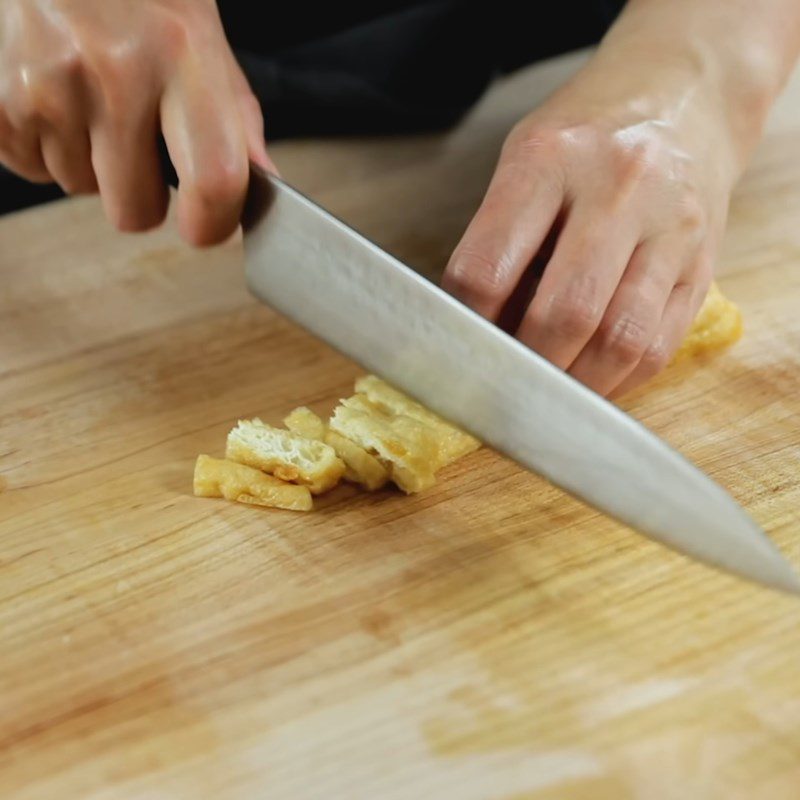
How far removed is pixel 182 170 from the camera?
1.45 metres

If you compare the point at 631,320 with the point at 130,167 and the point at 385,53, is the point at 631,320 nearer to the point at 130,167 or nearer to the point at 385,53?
the point at 130,167

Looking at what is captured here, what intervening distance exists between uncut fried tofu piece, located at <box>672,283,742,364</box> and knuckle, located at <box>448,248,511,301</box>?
0.33 meters

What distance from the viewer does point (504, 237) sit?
4.69 feet

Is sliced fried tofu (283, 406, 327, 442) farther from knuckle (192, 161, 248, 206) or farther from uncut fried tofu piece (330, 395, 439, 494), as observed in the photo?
knuckle (192, 161, 248, 206)

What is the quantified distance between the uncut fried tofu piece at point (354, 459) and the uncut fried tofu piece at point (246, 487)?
0.06 meters

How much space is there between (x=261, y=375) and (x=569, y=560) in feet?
1.81

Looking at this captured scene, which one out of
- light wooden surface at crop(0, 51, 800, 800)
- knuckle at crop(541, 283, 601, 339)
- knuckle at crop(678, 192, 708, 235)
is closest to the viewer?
light wooden surface at crop(0, 51, 800, 800)

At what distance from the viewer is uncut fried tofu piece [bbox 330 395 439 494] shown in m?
1.44

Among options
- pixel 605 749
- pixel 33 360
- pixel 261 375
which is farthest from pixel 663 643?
pixel 33 360

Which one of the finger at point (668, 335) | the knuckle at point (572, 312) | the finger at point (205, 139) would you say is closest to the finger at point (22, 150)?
the finger at point (205, 139)

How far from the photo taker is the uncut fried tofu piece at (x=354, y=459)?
57.5 inches

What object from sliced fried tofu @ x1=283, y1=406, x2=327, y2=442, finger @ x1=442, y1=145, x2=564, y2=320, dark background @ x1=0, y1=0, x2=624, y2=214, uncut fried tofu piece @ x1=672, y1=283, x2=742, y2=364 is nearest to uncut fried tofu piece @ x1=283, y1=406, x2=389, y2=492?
sliced fried tofu @ x1=283, y1=406, x2=327, y2=442

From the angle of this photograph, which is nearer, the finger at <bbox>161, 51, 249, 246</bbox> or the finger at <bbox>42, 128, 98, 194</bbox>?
the finger at <bbox>161, 51, 249, 246</bbox>

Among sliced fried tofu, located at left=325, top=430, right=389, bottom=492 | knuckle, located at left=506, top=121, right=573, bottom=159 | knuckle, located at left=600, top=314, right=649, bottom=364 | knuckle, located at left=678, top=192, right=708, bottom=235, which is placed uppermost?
knuckle, located at left=506, top=121, right=573, bottom=159
